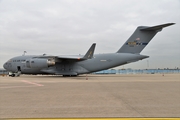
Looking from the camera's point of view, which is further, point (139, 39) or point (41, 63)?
point (139, 39)

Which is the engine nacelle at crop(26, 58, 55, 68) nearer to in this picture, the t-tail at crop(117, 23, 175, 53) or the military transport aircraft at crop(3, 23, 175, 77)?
the military transport aircraft at crop(3, 23, 175, 77)

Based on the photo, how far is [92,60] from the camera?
27688 millimetres

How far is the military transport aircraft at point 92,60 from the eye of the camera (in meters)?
26.0

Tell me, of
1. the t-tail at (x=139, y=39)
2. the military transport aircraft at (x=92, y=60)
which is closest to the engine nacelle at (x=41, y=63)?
the military transport aircraft at (x=92, y=60)

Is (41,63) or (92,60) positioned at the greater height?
(92,60)

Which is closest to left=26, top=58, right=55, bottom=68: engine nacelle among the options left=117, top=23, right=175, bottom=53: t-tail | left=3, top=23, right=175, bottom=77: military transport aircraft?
left=3, top=23, right=175, bottom=77: military transport aircraft

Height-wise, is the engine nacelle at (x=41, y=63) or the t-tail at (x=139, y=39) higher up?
the t-tail at (x=139, y=39)

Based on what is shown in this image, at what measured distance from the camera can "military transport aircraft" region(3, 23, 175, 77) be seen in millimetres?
25984

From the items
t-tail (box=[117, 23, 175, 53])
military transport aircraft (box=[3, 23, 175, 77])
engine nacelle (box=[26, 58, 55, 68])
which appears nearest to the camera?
engine nacelle (box=[26, 58, 55, 68])

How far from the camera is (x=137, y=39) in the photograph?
2675 centimetres

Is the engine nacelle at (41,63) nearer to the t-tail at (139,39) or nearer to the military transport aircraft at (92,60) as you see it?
the military transport aircraft at (92,60)

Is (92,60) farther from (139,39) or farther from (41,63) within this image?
(139,39)

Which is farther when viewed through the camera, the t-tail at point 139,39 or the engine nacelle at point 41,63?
the t-tail at point 139,39

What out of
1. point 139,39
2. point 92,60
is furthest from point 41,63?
point 139,39
